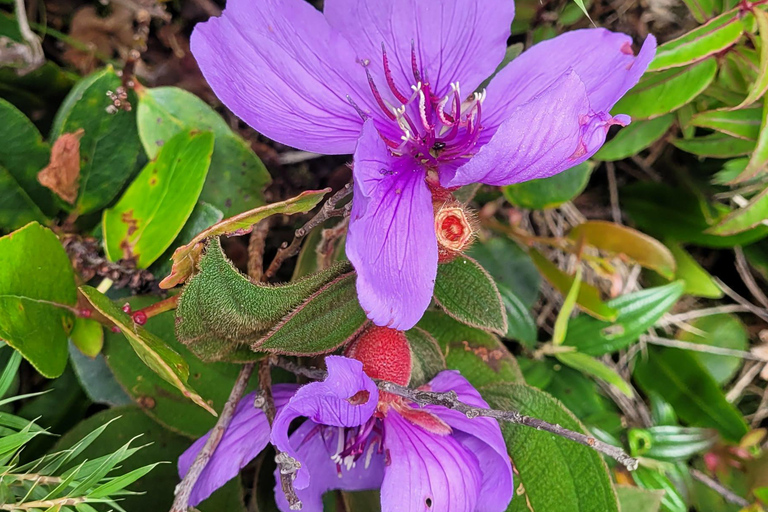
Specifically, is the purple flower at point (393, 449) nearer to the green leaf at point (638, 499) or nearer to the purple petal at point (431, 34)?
the green leaf at point (638, 499)

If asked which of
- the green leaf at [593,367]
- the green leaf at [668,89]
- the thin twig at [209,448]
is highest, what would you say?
the green leaf at [668,89]

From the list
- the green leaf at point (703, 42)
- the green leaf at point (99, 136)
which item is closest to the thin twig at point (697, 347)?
the green leaf at point (703, 42)

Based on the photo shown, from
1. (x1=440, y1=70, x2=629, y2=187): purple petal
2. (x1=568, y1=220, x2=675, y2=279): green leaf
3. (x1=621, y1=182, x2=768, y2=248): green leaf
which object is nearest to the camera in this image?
(x1=440, y1=70, x2=629, y2=187): purple petal

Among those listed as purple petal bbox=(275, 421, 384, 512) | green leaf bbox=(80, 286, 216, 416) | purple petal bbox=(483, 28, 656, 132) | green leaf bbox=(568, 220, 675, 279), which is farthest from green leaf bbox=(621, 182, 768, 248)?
→ green leaf bbox=(80, 286, 216, 416)

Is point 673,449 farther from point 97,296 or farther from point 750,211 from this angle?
point 97,296

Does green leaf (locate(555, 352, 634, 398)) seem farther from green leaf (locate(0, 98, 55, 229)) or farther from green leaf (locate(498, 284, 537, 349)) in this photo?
green leaf (locate(0, 98, 55, 229))

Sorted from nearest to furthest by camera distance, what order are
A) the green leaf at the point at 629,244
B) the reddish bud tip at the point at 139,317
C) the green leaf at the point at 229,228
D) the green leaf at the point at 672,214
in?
the green leaf at the point at 229,228, the reddish bud tip at the point at 139,317, the green leaf at the point at 629,244, the green leaf at the point at 672,214

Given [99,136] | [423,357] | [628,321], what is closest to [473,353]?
[423,357]

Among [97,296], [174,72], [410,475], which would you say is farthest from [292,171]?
[410,475]

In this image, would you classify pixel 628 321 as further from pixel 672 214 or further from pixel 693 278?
pixel 672 214
